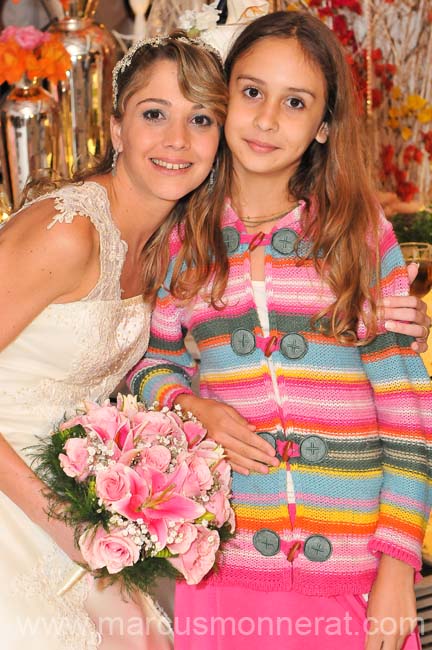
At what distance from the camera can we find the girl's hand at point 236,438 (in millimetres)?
2043

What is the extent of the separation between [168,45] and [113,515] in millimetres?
979

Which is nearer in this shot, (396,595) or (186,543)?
(186,543)

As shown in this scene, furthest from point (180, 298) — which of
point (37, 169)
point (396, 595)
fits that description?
point (37, 169)

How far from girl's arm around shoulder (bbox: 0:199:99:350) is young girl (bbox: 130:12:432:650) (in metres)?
0.29

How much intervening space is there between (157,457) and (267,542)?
32 centimetres

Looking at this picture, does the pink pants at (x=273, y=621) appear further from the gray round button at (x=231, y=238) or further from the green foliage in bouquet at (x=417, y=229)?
the green foliage in bouquet at (x=417, y=229)

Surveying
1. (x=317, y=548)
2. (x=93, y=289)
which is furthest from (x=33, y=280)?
(x=317, y=548)

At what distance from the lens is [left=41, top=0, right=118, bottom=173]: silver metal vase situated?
3.33 m

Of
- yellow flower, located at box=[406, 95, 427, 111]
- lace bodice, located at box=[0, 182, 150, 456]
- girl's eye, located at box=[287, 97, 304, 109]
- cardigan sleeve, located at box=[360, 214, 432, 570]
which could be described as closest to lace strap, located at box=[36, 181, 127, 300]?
lace bodice, located at box=[0, 182, 150, 456]

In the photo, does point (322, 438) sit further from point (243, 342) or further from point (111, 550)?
point (111, 550)

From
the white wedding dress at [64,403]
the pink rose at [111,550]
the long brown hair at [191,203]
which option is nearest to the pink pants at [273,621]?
the white wedding dress at [64,403]

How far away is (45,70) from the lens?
3.19 m

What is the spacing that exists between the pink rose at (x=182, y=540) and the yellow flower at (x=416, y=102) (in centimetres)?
272

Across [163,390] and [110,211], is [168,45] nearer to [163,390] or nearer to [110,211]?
[110,211]
